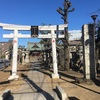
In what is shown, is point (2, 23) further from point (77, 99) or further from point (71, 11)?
point (77, 99)

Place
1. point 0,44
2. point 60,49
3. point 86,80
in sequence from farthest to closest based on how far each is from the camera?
point 0,44 < point 60,49 < point 86,80

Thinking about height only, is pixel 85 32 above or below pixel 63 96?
above

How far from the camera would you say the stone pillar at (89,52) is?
1616cm

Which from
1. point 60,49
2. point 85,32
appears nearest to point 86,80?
point 85,32

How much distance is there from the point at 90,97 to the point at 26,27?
11890 mm

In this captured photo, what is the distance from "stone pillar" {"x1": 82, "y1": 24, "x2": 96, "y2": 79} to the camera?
1616cm

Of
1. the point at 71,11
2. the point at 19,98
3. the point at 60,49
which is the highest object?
the point at 71,11

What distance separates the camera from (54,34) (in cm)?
2172

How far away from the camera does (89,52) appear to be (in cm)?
1634

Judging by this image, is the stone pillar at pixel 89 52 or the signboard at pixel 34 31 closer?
the stone pillar at pixel 89 52

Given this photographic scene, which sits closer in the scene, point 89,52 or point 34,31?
point 89,52

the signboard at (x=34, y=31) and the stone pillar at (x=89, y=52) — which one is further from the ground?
the signboard at (x=34, y=31)

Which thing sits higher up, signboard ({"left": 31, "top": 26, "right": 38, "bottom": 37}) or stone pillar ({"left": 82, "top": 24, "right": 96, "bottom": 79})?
signboard ({"left": 31, "top": 26, "right": 38, "bottom": 37})

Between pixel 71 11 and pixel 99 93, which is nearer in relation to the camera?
pixel 99 93
